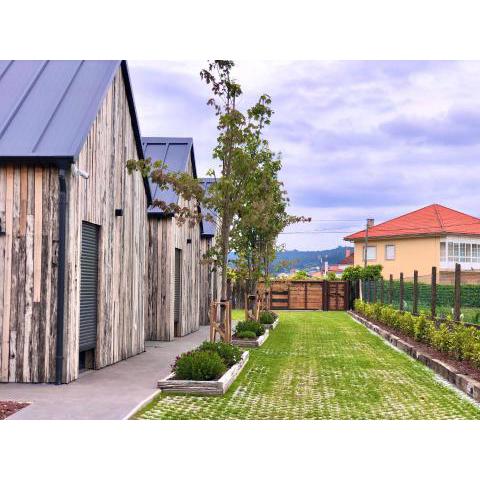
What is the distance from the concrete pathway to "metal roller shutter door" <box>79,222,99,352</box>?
65 cm

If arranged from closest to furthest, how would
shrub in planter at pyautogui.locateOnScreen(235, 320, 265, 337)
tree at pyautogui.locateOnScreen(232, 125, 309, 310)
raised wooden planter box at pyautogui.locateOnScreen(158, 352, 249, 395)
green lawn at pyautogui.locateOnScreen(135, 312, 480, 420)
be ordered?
green lawn at pyautogui.locateOnScreen(135, 312, 480, 420)
raised wooden planter box at pyautogui.locateOnScreen(158, 352, 249, 395)
shrub in planter at pyautogui.locateOnScreen(235, 320, 265, 337)
tree at pyautogui.locateOnScreen(232, 125, 309, 310)

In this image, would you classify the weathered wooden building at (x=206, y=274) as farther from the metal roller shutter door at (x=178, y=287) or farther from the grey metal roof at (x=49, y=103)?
the grey metal roof at (x=49, y=103)

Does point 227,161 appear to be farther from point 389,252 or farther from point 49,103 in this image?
point 389,252

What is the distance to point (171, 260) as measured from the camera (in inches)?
794

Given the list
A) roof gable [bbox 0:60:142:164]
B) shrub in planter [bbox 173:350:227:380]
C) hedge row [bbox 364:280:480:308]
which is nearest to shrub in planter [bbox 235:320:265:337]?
hedge row [bbox 364:280:480:308]

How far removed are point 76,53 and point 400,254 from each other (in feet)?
151

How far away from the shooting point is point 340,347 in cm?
1920

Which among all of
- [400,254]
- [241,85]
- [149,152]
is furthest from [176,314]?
[400,254]

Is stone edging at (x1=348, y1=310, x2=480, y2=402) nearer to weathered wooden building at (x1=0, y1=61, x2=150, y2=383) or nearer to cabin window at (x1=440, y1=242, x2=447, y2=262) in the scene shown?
weathered wooden building at (x1=0, y1=61, x2=150, y2=383)

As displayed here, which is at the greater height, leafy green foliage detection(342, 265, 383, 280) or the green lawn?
leafy green foliage detection(342, 265, 383, 280)

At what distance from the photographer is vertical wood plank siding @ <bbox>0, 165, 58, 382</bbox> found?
38.2 feet

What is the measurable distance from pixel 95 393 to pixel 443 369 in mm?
6748

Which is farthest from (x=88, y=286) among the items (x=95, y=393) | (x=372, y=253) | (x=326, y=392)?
(x=372, y=253)

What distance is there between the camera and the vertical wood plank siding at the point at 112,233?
12.0 metres
